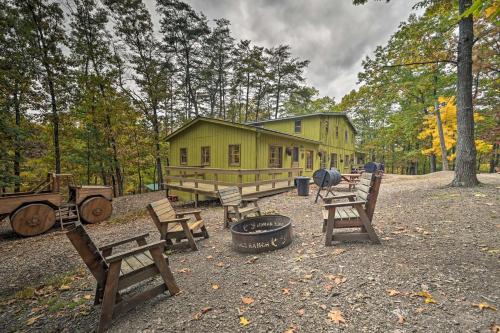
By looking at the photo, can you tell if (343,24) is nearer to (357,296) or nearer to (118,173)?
(357,296)

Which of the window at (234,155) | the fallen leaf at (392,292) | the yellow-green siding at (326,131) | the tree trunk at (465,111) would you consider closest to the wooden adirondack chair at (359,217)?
the fallen leaf at (392,292)

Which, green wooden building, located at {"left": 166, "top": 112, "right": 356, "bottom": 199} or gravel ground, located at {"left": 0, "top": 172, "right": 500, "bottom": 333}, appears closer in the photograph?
gravel ground, located at {"left": 0, "top": 172, "right": 500, "bottom": 333}

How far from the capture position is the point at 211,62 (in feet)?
70.5

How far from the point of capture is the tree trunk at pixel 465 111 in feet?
21.8

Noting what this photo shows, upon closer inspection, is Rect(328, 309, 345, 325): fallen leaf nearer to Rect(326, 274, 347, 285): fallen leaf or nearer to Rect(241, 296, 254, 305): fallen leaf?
Rect(326, 274, 347, 285): fallen leaf

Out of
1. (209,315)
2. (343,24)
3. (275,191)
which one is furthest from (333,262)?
(343,24)

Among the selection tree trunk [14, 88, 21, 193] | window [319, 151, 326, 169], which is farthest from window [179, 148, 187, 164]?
window [319, 151, 326, 169]

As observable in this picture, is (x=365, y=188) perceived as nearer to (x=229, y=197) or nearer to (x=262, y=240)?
(x=262, y=240)

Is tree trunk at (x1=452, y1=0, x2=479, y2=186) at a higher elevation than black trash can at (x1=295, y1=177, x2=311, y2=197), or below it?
higher

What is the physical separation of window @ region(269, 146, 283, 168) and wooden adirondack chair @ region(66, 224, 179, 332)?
1057 cm

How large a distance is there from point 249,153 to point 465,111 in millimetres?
8853

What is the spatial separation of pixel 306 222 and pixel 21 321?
5352mm

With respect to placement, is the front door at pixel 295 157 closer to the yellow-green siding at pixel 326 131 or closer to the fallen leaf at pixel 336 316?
the yellow-green siding at pixel 326 131

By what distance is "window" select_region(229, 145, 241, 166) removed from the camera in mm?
12547
